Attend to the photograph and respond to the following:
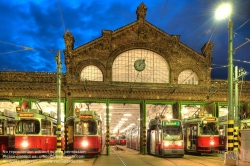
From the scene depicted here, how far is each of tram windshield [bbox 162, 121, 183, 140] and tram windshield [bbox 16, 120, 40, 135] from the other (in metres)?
9.45

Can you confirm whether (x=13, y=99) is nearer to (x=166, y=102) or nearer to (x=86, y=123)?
(x=86, y=123)

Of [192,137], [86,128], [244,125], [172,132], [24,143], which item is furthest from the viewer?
[192,137]

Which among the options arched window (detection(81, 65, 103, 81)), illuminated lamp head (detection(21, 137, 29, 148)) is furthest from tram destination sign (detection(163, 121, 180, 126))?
arched window (detection(81, 65, 103, 81))

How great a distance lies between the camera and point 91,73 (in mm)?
34000

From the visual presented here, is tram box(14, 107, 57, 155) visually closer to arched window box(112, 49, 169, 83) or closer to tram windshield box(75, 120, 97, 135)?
tram windshield box(75, 120, 97, 135)

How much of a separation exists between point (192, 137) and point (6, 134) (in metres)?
15.9

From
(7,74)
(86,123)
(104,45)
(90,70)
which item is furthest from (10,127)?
(104,45)

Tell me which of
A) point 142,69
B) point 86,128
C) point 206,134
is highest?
point 142,69

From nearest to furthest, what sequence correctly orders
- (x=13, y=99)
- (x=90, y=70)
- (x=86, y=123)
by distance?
1. (x=86, y=123)
2. (x=13, y=99)
3. (x=90, y=70)

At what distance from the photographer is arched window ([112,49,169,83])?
1355 inches

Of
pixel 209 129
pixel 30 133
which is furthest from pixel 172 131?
pixel 30 133

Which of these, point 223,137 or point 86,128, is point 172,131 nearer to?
point 86,128

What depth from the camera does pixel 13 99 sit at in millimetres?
32031

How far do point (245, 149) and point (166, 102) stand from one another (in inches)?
785
